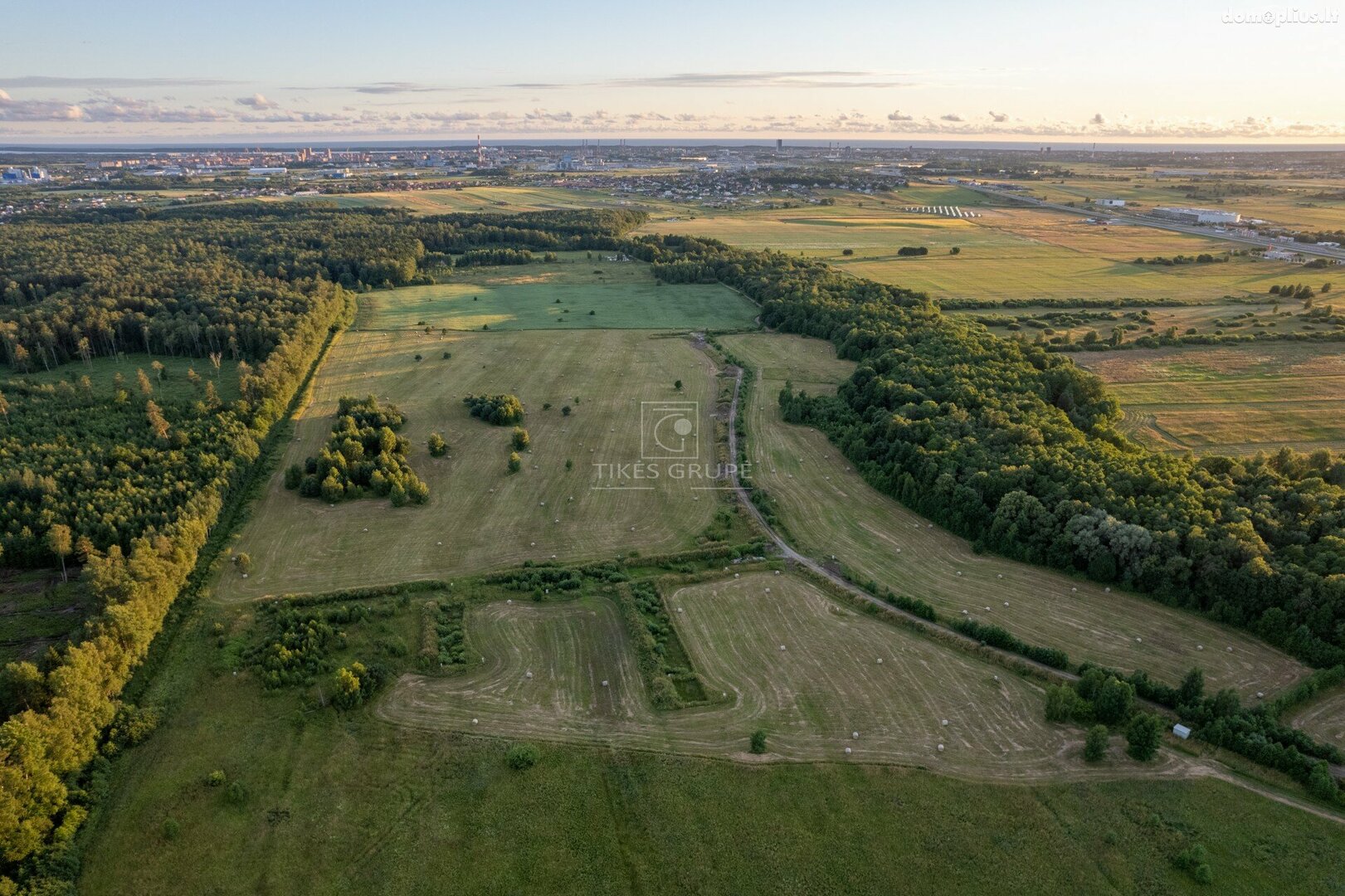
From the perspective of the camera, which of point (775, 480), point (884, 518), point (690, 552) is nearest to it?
point (690, 552)

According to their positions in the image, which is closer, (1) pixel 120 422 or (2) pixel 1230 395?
(1) pixel 120 422

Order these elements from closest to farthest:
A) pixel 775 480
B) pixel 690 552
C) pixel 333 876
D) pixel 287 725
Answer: pixel 333 876, pixel 287 725, pixel 690 552, pixel 775 480

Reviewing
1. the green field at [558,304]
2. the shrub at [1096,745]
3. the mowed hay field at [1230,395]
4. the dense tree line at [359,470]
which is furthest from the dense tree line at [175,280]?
the mowed hay field at [1230,395]

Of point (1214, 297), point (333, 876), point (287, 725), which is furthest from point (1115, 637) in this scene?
point (1214, 297)

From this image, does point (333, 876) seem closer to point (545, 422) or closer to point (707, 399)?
point (545, 422)

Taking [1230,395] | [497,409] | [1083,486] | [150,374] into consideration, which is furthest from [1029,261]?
[150,374]

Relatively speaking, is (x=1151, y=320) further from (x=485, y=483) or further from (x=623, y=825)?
(x=623, y=825)
